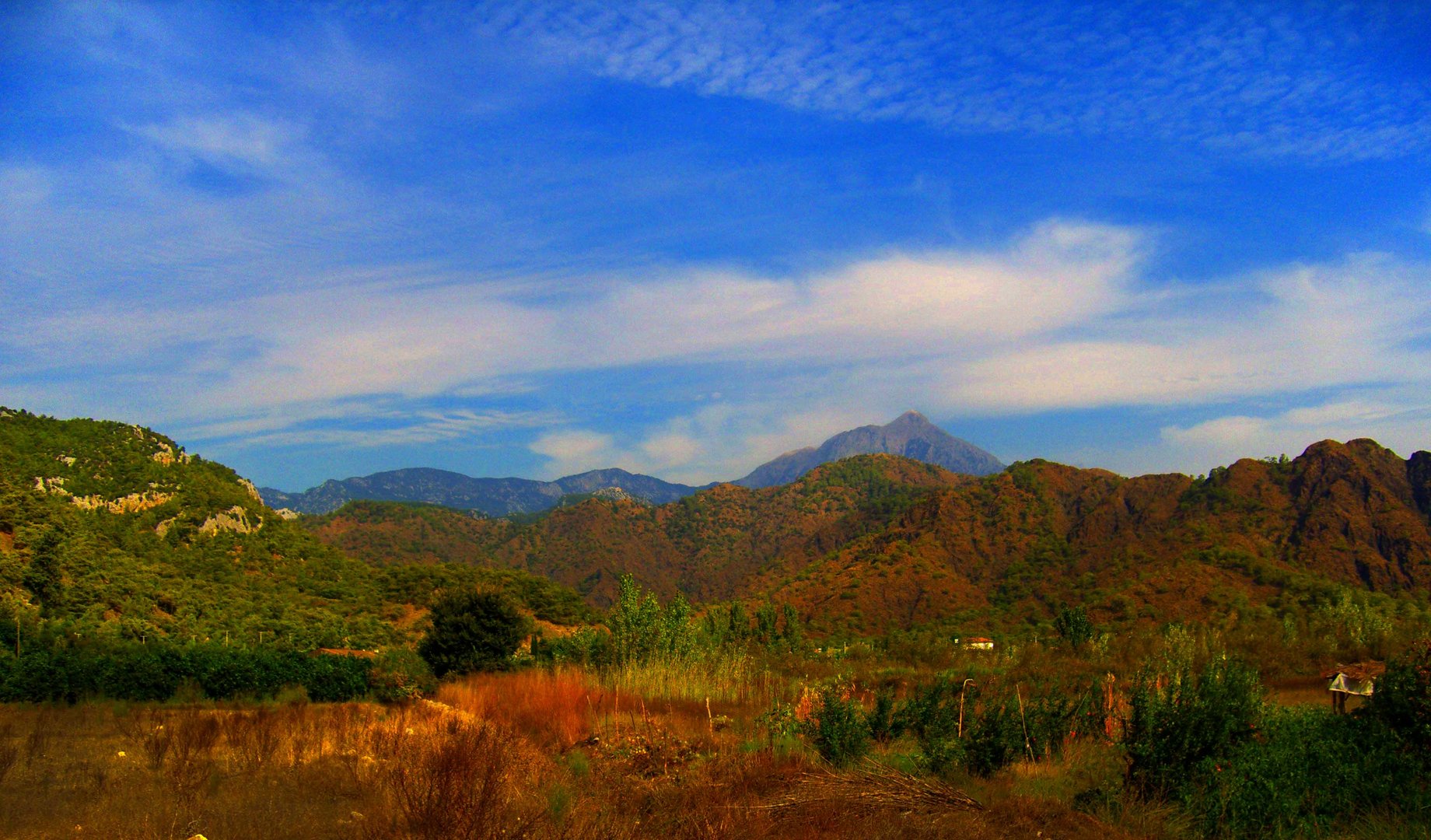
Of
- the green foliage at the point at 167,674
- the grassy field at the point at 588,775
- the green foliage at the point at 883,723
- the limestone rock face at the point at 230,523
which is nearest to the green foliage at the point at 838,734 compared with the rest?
the grassy field at the point at 588,775

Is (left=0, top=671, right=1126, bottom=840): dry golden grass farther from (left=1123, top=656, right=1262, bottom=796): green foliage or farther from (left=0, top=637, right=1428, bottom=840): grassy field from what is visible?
(left=1123, top=656, right=1262, bottom=796): green foliage

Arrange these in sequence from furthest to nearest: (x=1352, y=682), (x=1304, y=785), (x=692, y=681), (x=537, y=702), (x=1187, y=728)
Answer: (x=692, y=681) → (x=1352, y=682) → (x=537, y=702) → (x=1187, y=728) → (x=1304, y=785)

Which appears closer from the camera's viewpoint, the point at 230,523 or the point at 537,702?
the point at 537,702

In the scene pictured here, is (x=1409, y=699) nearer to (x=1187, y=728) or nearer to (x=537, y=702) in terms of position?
(x=1187, y=728)

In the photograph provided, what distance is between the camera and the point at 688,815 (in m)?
6.02

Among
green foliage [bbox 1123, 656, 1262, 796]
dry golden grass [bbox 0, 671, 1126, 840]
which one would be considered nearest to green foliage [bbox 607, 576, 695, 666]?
dry golden grass [bbox 0, 671, 1126, 840]

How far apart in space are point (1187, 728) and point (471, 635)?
12.6m

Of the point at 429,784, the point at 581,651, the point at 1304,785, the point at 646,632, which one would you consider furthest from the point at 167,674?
the point at 1304,785

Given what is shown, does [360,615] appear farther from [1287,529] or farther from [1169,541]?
[1287,529]

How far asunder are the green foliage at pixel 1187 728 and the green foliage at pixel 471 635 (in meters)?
11.8

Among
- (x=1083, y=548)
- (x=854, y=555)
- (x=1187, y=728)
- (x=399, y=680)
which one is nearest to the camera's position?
(x=1187, y=728)

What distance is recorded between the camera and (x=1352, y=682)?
42.0ft

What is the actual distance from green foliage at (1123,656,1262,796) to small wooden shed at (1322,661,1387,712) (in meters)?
1.38

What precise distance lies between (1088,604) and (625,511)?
3566 inches
